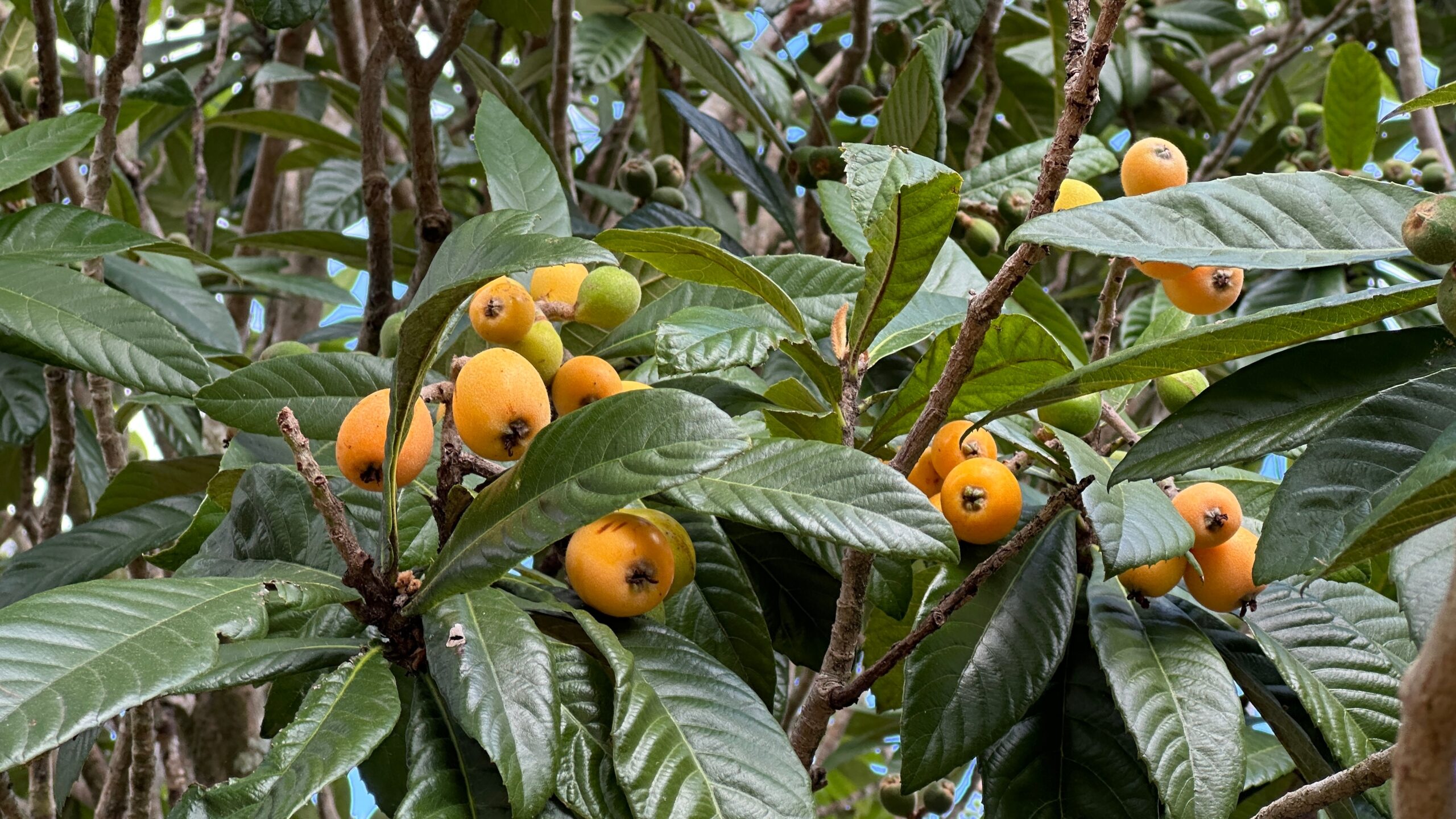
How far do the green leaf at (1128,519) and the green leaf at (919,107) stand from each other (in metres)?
0.59

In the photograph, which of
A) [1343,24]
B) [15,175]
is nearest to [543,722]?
[15,175]

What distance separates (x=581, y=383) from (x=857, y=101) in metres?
1.20

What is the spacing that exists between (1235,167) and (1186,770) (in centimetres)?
204

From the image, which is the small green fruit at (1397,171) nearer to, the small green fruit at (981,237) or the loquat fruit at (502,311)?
the small green fruit at (981,237)

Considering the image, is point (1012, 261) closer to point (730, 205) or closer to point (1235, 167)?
point (730, 205)

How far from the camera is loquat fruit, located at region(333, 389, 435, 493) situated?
0.85 m

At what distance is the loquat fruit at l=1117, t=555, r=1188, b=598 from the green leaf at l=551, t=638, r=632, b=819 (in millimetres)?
428

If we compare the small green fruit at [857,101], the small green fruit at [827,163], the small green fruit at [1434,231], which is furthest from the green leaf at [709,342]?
the small green fruit at [857,101]

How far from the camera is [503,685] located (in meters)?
0.76

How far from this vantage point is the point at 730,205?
2.42m

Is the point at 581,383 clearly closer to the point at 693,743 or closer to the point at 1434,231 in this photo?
the point at 693,743

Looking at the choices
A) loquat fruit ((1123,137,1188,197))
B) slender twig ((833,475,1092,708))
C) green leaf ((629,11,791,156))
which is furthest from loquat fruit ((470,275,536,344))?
green leaf ((629,11,791,156))

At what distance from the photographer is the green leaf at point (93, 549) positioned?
3.96ft

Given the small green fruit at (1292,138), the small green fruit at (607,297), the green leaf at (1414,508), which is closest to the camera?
the green leaf at (1414,508)
